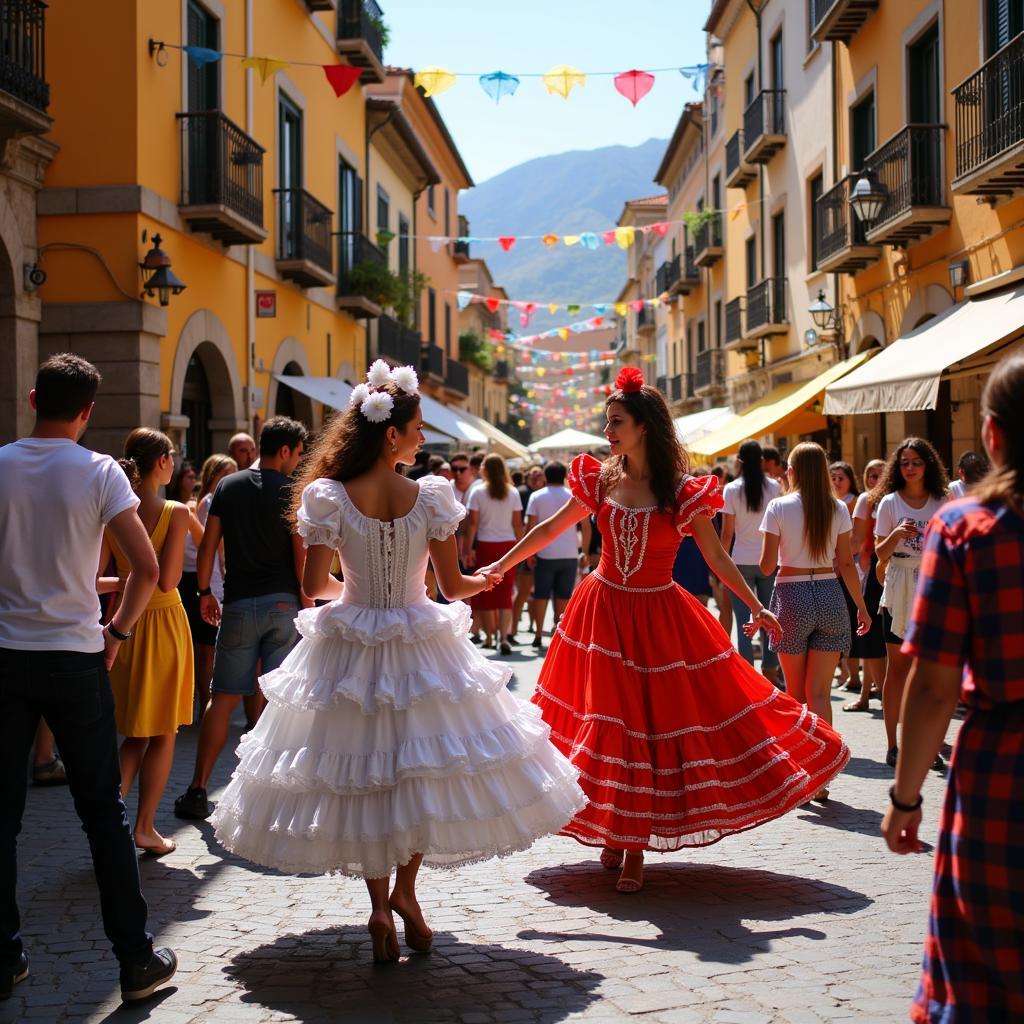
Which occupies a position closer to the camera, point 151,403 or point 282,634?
point 282,634

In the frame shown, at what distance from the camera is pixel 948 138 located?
15.4 metres

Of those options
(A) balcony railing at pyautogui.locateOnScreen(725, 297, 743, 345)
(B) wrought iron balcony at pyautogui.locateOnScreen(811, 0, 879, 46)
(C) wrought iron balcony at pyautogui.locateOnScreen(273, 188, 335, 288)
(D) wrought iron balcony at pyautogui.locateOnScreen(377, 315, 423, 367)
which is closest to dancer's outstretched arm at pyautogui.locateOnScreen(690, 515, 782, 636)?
(C) wrought iron balcony at pyautogui.locateOnScreen(273, 188, 335, 288)

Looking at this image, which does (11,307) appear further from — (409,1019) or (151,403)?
(409,1019)

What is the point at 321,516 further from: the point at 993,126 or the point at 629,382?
the point at 993,126

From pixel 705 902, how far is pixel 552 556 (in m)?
9.36

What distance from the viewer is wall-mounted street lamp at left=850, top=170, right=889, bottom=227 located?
16.6m

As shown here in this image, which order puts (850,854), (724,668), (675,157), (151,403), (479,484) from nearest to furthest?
(724,668), (850,854), (151,403), (479,484), (675,157)

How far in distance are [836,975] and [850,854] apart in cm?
172

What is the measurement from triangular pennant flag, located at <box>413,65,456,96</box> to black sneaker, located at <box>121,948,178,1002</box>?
1344 cm

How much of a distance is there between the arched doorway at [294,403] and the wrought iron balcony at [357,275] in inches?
82.4

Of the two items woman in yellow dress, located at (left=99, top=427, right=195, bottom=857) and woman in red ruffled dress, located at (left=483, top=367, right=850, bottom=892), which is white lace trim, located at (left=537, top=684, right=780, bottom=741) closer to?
woman in red ruffled dress, located at (left=483, top=367, right=850, bottom=892)

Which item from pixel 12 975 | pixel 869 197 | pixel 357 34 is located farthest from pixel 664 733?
pixel 357 34

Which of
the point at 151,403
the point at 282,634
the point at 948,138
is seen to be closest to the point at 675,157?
the point at 948,138

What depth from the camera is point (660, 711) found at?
18.0 ft
